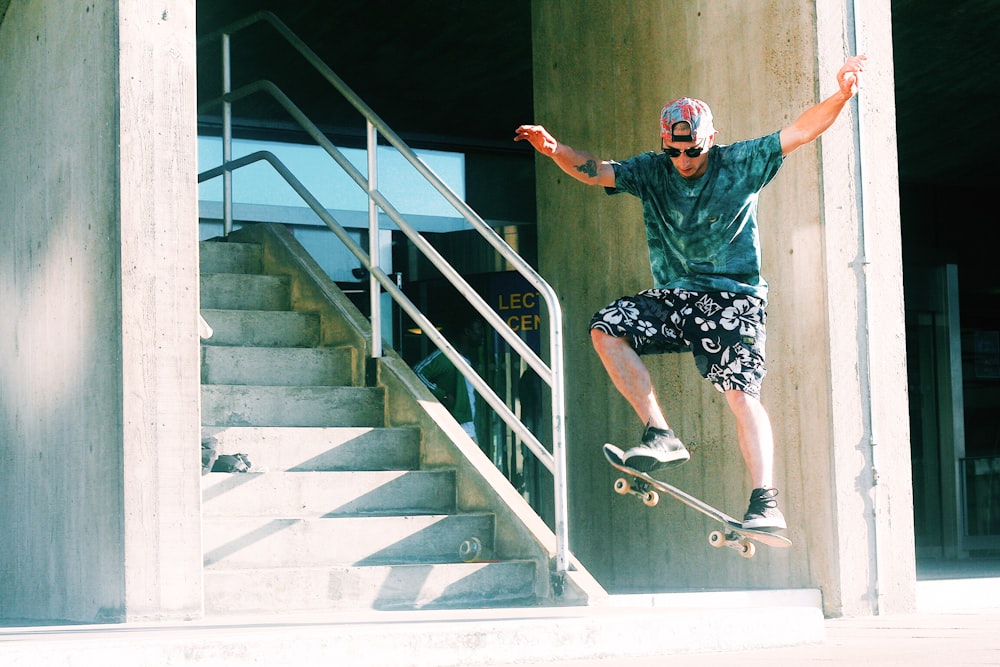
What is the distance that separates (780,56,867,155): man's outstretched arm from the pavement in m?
1.96

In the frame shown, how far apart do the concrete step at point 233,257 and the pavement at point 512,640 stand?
318 centimetres

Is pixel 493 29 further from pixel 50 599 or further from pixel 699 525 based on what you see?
pixel 50 599

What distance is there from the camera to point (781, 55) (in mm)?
7309

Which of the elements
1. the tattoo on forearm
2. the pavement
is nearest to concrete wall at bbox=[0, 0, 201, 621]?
the pavement

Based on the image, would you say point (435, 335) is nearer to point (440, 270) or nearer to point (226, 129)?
point (440, 270)

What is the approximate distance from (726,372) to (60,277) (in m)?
2.77

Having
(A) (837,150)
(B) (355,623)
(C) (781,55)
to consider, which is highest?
(C) (781,55)

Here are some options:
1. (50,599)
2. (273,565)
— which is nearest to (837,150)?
(273,565)

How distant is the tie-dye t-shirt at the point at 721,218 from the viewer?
632cm

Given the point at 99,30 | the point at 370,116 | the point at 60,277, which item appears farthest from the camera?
the point at 370,116

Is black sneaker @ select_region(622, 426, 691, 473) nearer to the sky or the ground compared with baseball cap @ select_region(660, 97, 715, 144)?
nearer to the ground

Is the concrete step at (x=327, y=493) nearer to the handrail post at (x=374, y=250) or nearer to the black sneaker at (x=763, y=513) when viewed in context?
the handrail post at (x=374, y=250)

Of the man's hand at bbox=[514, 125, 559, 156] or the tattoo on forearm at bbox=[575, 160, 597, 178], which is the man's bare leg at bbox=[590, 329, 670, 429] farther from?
the man's hand at bbox=[514, 125, 559, 156]

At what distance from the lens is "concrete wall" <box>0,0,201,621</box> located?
5.27 metres
